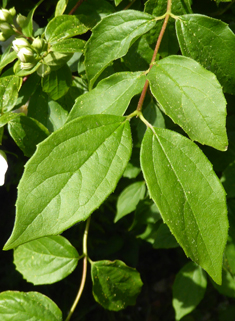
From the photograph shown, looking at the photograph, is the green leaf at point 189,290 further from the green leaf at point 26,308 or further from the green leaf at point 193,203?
the green leaf at point 193,203

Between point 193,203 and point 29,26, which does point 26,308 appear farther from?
point 29,26

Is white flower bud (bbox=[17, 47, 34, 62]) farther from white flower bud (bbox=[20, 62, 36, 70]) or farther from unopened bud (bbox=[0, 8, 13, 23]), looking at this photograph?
unopened bud (bbox=[0, 8, 13, 23])

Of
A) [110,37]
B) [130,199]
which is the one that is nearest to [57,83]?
[110,37]

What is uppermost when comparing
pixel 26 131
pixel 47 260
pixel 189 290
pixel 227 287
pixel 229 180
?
pixel 26 131

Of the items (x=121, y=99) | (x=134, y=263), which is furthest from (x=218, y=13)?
(x=134, y=263)

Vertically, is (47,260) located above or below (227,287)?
above

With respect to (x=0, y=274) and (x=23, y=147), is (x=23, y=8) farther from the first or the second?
(x=0, y=274)

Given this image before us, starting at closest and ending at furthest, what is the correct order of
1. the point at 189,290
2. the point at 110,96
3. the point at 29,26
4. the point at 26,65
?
the point at 110,96
the point at 26,65
the point at 29,26
the point at 189,290

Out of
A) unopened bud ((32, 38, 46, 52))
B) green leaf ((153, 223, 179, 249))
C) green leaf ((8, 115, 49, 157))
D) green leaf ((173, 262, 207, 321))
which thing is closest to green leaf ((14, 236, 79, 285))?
green leaf ((153, 223, 179, 249))
